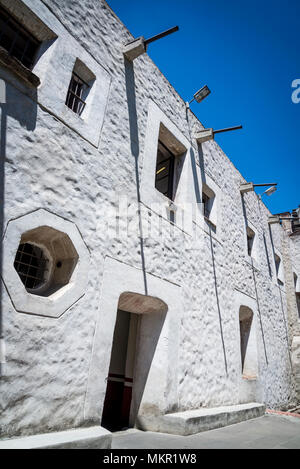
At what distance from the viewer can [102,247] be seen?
11.1 ft

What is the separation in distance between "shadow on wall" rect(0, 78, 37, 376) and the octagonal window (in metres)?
0.52

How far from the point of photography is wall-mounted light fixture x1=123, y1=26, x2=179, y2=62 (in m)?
4.31

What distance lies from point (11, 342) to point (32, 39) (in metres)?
3.47

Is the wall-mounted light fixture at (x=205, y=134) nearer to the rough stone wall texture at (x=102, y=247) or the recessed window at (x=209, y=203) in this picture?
the rough stone wall texture at (x=102, y=247)

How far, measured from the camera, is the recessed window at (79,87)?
373 centimetres

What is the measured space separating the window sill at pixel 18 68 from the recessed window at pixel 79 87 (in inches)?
30.5

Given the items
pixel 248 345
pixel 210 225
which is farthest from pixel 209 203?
pixel 248 345

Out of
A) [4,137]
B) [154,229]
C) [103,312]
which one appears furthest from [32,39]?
[103,312]

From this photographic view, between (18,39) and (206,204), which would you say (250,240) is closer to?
(206,204)

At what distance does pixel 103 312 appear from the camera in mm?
3201

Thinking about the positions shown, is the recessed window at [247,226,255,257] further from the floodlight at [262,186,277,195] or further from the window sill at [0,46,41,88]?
the window sill at [0,46,41,88]

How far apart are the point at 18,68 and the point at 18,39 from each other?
0.95 m
